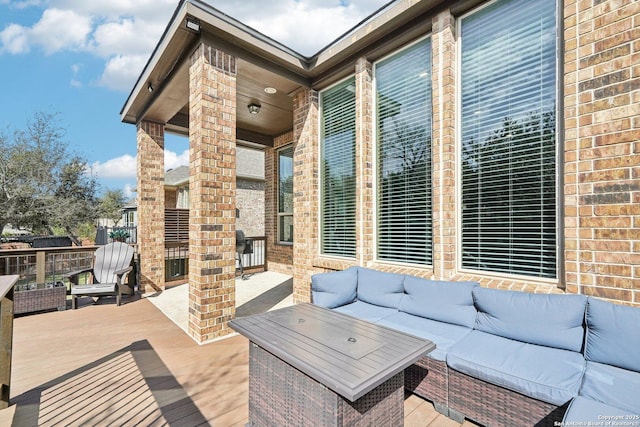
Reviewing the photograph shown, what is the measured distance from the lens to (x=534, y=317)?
2.12 m

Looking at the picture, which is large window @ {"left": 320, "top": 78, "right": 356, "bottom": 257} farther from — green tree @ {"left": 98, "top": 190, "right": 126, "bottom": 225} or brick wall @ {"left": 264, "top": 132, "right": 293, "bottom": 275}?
green tree @ {"left": 98, "top": 190, "right": 126, "bottom": 225}

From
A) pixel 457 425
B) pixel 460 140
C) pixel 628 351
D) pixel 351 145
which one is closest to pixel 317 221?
pixel 351 145

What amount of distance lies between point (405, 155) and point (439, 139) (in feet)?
1.77

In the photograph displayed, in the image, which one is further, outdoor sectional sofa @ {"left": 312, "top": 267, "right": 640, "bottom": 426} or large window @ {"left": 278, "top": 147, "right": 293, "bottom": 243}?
large window @ {"left": 278, "top": 147, "right": 293, "bottom": 243}

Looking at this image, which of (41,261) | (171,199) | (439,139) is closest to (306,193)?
(439,139)

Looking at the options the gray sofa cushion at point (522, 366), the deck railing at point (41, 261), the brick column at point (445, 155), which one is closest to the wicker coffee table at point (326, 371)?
the gray sofa cushion at point (522, 366)

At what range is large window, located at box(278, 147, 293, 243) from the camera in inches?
297

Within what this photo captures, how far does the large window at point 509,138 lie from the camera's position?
249 cm

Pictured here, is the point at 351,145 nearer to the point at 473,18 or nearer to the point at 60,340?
the point at 473,18

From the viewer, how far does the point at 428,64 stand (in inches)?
130

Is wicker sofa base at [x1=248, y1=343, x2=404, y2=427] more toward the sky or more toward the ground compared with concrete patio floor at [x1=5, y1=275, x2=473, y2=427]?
more toward the sky

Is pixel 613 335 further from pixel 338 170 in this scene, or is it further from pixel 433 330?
pixel 338 170

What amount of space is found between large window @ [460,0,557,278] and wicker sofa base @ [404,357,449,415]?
4.24 feet

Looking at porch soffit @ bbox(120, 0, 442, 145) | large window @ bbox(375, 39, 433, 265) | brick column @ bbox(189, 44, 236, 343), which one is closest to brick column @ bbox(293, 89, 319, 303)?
porch soffit @ bbox(120, 0, 442, 145)
